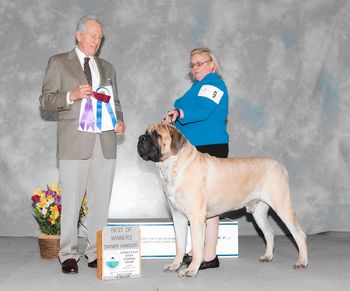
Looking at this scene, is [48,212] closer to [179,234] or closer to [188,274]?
[179,234]

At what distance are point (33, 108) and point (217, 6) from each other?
2.49 m

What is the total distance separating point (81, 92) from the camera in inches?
152

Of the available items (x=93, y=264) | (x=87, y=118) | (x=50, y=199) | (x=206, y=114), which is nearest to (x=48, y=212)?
(x=50, y=199)

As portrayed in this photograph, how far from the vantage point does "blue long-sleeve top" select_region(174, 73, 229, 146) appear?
13.7 feet

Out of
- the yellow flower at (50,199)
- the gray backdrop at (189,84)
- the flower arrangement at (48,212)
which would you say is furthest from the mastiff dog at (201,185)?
the gray backdrop at (189,84)

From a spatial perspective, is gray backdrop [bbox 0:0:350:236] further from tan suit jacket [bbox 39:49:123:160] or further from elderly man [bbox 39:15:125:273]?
tan suit jacket [bbox 39:49:123:160]

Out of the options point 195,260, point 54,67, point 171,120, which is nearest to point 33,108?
point 54,67

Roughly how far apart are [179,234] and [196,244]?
28cm

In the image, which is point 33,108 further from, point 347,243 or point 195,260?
point 347,243

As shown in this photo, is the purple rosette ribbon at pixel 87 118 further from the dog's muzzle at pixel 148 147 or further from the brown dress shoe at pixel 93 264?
the brown dress shoe at pixel 93 264

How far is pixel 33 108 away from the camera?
6.26 meters

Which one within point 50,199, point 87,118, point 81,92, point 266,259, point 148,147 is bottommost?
point 266,259

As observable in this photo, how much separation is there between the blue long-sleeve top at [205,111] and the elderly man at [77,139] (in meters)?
0.54

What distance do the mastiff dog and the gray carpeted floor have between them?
187mm
